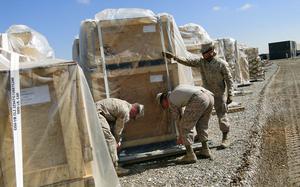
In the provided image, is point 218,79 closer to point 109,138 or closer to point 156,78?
point 156,78

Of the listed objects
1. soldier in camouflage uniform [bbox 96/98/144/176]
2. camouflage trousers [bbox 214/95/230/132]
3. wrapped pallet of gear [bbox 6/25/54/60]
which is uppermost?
wrapped pallet of gear [bbox 6/25/54/60]

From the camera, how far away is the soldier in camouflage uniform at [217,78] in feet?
25.2

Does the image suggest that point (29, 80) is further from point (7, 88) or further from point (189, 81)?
point (189, 81)

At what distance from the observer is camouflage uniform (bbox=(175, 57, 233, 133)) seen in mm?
7711

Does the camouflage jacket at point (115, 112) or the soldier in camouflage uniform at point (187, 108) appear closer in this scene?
the camouflage jacket at point (115, 112)

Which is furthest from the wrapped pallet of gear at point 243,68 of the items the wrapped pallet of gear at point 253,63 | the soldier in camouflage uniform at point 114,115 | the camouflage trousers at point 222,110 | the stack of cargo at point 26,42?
the soldier in camouflage uniform at point 114,115

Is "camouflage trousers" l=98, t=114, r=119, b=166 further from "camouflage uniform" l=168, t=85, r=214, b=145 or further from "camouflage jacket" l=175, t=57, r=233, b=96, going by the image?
"camouflage jacket" l=175, t=57, r=233, b=96

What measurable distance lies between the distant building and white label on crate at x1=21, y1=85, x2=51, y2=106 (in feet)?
196

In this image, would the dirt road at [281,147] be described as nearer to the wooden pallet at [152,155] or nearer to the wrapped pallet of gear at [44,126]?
the wooden pallet at [152,155]

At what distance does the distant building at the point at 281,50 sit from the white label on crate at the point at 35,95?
59.6 meters

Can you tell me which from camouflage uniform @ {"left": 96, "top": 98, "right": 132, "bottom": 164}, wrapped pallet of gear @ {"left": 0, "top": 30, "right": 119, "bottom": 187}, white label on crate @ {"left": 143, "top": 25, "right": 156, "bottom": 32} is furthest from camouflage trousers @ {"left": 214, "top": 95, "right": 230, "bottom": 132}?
wrapped pallet of gear @ {"left": 0, "top": 30, "right": 119, "bottom": 187}

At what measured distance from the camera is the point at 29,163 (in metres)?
4.04

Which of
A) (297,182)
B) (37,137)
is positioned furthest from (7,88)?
(297,182)

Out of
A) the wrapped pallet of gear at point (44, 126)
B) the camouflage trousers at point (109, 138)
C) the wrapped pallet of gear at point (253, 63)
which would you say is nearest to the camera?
the wrapped pallet of gear at point (44, 126)
